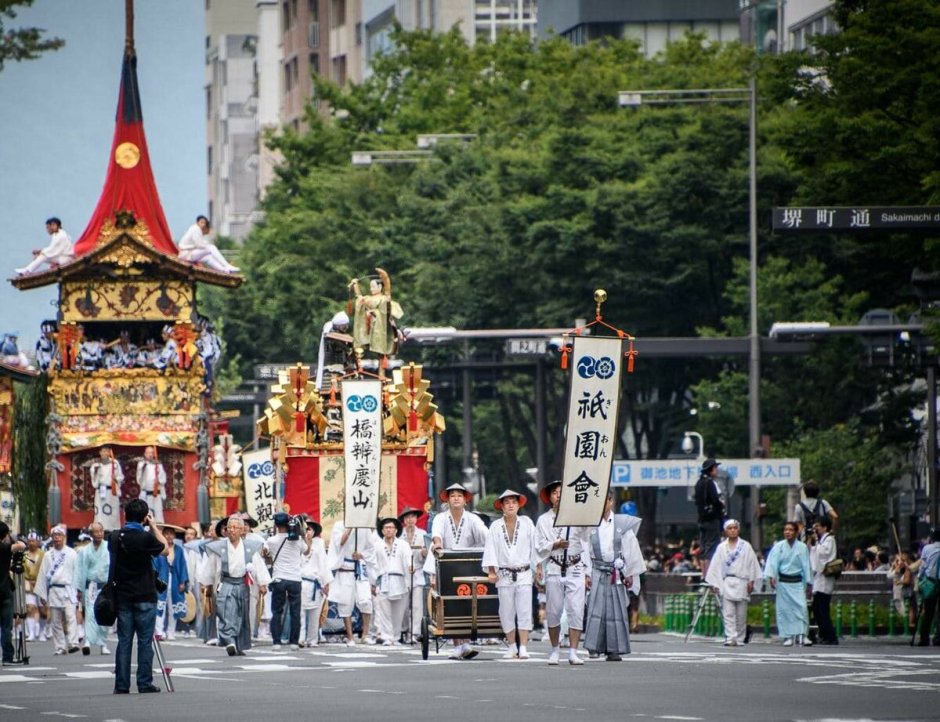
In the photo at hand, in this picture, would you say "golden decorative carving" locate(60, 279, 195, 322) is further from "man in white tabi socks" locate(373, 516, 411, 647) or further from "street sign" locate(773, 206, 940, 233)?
"street sign" locate(773, 206, 940, 233)

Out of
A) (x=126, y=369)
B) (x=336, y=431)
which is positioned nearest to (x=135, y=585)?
(x=336, y=431)

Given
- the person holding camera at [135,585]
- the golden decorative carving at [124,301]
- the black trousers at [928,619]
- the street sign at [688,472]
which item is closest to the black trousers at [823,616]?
the black trousers at [928,619]

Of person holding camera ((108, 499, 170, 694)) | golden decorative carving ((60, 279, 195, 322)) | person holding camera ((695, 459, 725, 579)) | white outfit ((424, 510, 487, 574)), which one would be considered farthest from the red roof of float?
person holding camera ((108, 499, 170, 694))

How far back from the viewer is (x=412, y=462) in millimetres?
39594

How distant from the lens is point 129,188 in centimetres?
4547

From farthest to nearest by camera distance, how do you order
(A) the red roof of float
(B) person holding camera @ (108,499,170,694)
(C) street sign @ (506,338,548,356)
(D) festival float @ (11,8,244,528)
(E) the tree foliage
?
(C) street sign @ (506,338,548,356)
(A) the red roof of float
(D) festival float @ (11,8,244,528)
(E) the tree foliage
(B) person holding camera @ (108,499,170,694)

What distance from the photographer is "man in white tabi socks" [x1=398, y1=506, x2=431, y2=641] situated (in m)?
31.1

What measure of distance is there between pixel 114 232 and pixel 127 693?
2310cm

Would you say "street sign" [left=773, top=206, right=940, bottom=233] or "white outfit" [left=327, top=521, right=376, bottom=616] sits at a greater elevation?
"street sign" [left=773, top=206, right=940, bottom=233]

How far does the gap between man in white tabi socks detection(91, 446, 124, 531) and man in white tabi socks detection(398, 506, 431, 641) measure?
37.4 ft

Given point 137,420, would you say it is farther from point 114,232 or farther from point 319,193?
point 319,193

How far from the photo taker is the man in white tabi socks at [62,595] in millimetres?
31438

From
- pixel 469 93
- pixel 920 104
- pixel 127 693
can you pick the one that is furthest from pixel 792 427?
pixel 127 693

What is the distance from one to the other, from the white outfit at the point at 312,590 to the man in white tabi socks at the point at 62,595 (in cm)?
291
